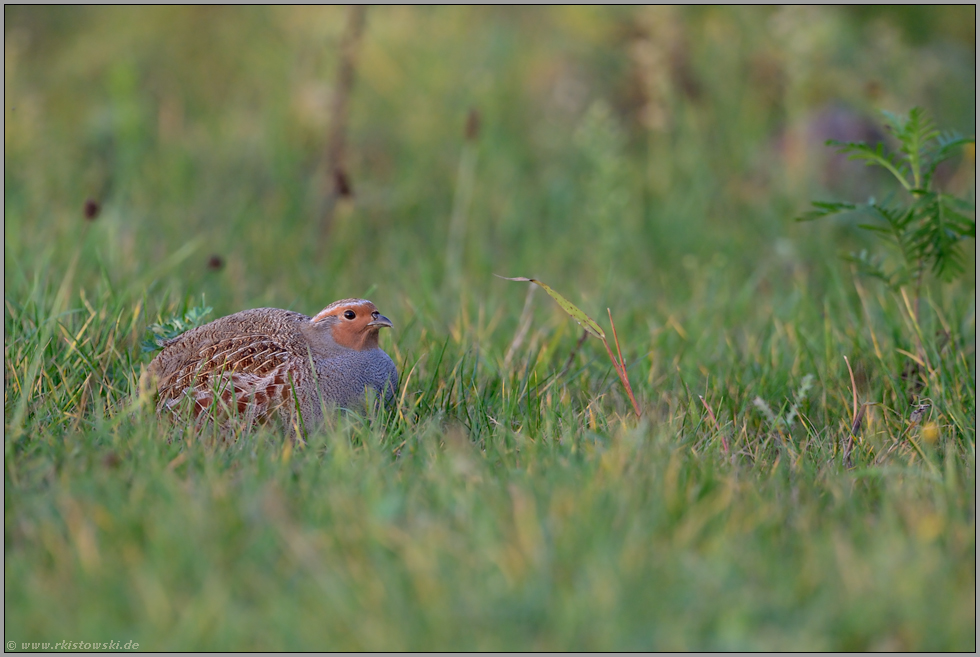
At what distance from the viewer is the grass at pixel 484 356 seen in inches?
91.7

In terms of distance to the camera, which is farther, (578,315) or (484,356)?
(484,356)

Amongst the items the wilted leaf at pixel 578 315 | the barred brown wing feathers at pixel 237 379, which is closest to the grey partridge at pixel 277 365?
the barred brown wing feathers at pixel 237 379

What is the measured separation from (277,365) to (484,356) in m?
1.00

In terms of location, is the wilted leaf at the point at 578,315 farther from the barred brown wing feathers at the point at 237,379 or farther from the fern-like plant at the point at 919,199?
the fern-like plant at the point at 919,199

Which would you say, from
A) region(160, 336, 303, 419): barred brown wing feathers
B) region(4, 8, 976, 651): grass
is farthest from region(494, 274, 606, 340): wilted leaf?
region(160, 336, 303, 419): barred brown wing feathers

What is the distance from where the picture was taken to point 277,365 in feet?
12.4

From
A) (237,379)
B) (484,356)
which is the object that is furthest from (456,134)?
(237,379)

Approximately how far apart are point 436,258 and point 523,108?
8.52ft

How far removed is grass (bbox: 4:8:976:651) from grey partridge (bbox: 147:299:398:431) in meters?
0.17

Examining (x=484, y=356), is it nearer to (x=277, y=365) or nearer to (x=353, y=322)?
(x=353, y=322)

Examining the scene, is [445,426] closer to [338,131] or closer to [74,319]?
[74,319]

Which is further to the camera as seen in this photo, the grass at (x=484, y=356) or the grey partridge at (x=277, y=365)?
the grey partridge at (x=277, y=365)

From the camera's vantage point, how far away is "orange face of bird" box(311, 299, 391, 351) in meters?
3.93

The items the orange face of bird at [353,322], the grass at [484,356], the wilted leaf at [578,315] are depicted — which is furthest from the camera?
the orange face of bird at [353,322]
